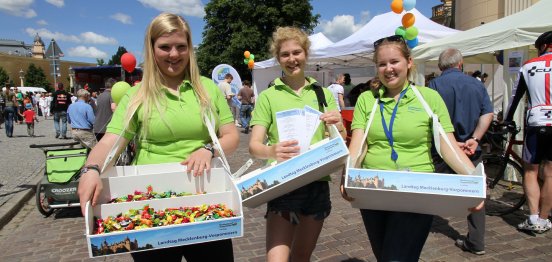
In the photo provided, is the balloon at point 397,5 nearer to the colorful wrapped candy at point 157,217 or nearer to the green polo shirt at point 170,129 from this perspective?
the green polo shirt at point 170,129

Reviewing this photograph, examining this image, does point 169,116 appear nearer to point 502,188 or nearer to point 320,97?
point 320,97

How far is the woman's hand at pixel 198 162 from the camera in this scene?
195 centimetres

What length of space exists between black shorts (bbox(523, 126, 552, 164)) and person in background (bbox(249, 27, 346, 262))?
296cm

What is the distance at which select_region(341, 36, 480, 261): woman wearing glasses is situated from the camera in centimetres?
224

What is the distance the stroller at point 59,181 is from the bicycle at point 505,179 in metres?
5.43

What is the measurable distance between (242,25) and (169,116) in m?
36.1

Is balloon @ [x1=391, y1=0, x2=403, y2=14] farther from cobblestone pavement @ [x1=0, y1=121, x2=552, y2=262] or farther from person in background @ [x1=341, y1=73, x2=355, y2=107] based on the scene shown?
cobblestone pavement @ [x1=0, y1=121, x2=552, y2=262]

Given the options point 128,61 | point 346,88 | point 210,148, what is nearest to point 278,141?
point 210,148

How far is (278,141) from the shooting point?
2398 mm

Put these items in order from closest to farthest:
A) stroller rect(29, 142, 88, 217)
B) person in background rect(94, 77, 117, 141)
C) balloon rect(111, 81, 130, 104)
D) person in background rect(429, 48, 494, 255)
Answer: person in background rect(429, 48, 494, 255) < stroller rect(29, 142, 88, 217) < balloon rect(111, 81, 130, 104) < person in background rect(94, 77, 117, 141)

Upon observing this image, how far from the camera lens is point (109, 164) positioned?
1.92 meters

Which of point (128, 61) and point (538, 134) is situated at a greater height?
point (128, 61)

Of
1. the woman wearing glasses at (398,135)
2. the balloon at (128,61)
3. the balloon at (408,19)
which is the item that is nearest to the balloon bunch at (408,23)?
the balloon at (408,19)

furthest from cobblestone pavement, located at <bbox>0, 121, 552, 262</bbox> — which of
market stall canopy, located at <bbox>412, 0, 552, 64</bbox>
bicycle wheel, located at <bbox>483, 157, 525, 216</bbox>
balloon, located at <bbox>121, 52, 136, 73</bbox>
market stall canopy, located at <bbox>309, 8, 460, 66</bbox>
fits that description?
market stall canopy, located at <bbox>309, 8, 460, 66</bbox>
